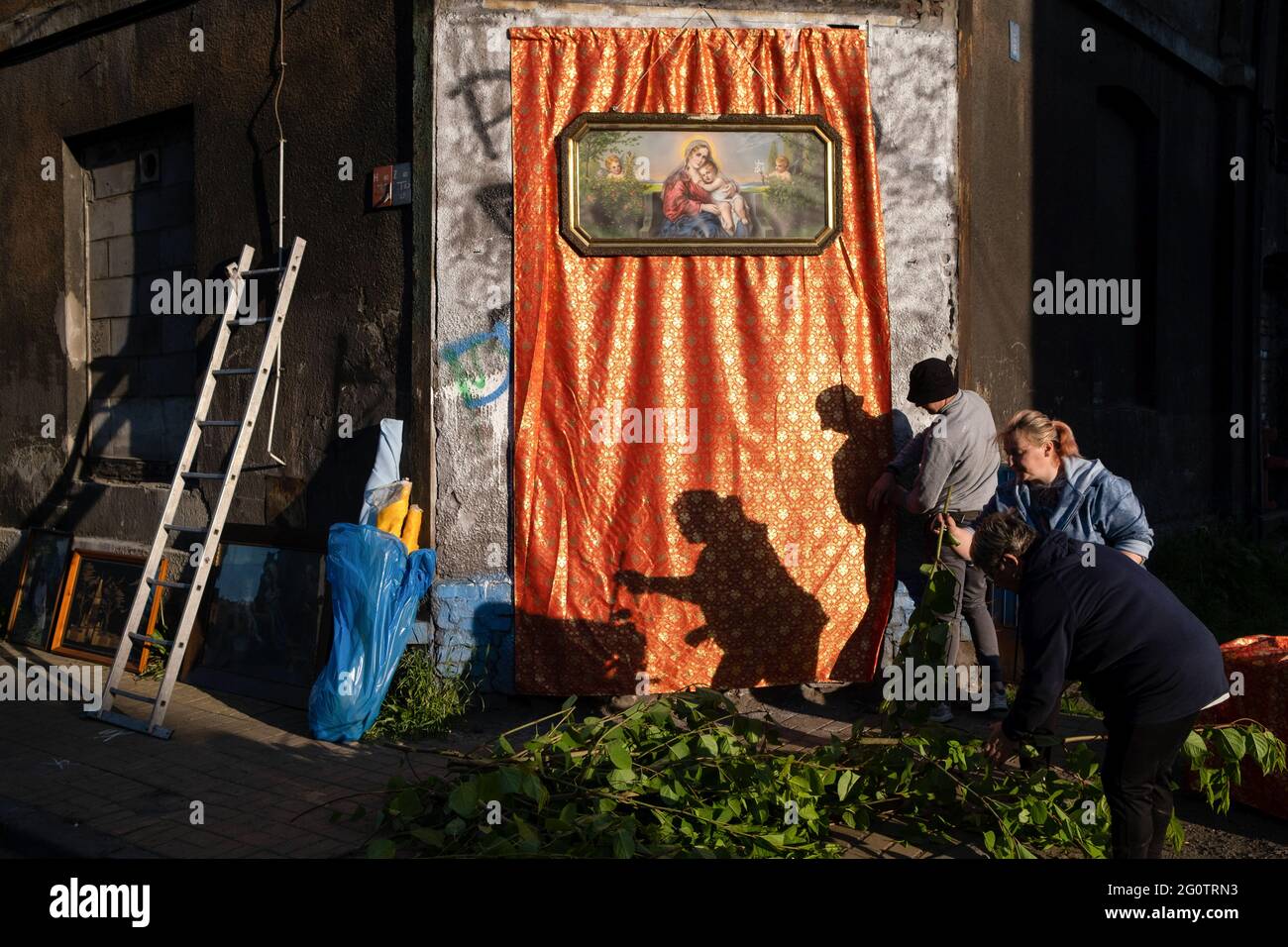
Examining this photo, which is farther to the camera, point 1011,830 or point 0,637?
point 0,637

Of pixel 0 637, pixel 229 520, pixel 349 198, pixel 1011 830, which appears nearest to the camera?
pixel 1011 830

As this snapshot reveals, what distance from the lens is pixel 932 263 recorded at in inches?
245

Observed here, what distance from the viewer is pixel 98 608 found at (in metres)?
7.50

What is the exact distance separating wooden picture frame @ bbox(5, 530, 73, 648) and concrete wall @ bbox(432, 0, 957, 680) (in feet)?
11.9

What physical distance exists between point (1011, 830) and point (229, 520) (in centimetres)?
521

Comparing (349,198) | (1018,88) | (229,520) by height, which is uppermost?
(1018,88)

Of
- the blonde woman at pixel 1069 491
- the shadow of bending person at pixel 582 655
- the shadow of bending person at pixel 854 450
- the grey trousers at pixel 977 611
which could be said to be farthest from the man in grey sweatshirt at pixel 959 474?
the shadow of bending person at pixel 582 655

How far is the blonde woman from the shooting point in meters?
4.47

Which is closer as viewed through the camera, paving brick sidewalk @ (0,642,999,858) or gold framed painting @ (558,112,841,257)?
paving brick sidewalk @ (0,642,999,858)

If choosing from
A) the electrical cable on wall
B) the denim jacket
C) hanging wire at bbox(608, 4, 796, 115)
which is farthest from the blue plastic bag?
the denim jacket

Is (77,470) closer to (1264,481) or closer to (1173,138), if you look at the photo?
(1173,138)

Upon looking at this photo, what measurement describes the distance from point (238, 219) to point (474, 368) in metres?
2.27

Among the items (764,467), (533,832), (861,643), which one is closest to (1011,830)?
(533,832)

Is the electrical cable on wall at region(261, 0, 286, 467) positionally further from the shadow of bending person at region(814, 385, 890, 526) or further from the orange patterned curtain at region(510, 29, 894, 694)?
the shadow of bending person at region(814, 385, 890, 526)
